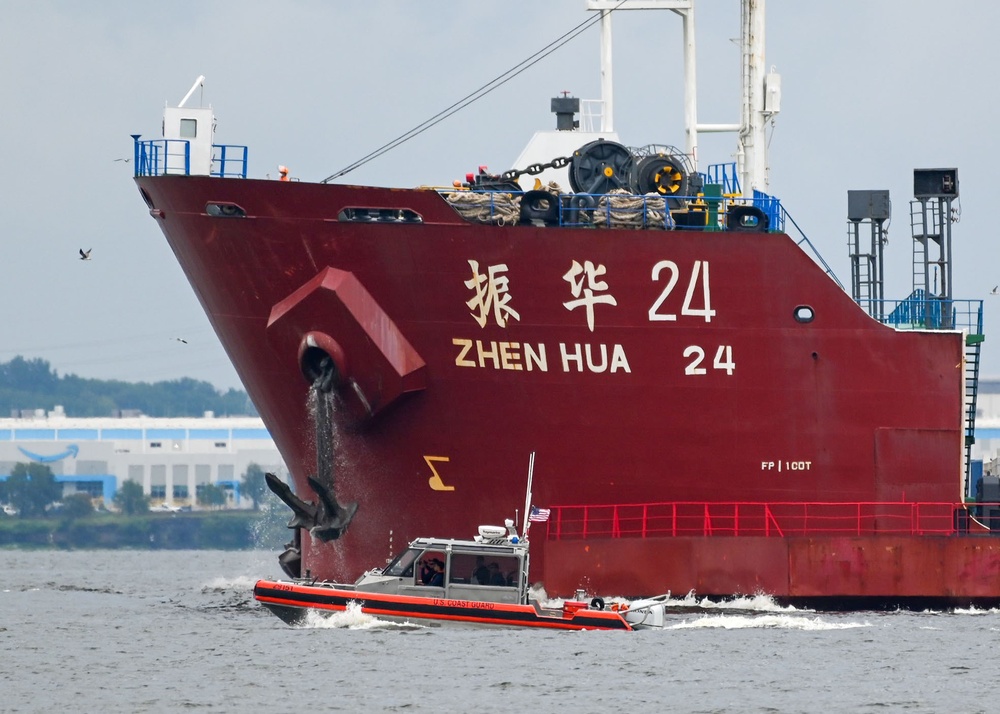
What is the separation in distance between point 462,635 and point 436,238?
7214 millimetres

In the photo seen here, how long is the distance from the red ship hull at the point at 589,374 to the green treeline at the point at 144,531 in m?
80.9

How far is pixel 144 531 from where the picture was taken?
119 metres

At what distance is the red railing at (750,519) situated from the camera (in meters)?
37.2

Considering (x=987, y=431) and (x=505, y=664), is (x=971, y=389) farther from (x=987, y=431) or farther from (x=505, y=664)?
(x=987, y=431)

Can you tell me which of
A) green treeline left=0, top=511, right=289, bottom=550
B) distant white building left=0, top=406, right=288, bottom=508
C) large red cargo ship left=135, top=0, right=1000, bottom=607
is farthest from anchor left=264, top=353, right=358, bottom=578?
distant white building left=0, top=406, right=288, bottom=508

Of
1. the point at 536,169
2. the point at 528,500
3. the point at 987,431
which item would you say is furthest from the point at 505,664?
the point at 987,431

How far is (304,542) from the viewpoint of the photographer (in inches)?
1598

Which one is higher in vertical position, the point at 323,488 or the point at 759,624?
the point at 323,488

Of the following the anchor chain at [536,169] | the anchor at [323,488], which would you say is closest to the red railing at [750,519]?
the anchor at [323,488]

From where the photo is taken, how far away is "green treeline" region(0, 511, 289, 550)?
116188 mm

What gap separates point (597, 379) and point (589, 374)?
0.58 ft

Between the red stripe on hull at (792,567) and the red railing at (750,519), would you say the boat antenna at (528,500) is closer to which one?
the red railing at (750,519)

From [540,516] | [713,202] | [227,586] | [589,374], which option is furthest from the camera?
[227,586]

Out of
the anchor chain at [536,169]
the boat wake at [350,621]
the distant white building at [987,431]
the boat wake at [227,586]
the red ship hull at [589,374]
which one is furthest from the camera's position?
the distant white building at [987,431]
